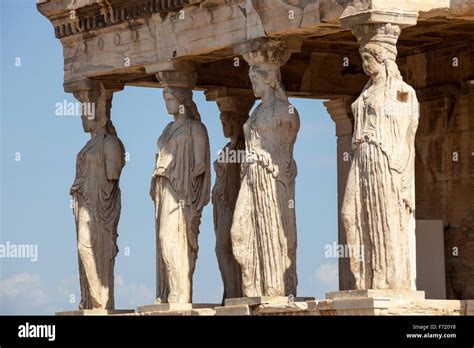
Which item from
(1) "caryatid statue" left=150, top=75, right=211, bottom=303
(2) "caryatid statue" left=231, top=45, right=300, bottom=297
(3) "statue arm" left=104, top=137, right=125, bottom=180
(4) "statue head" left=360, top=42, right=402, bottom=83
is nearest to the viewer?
(4) "statue head" left=360, top=42, right=402, bottom=83

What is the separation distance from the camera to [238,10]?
28.9 metres

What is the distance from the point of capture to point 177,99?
30.5 m

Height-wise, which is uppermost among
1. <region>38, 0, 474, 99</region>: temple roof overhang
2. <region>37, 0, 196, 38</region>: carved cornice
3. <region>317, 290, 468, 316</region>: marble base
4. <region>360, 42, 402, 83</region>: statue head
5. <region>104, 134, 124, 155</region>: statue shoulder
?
<region>37, 0, 196, 38</region>: carved cornice

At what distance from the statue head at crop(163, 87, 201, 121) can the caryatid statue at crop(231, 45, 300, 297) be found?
224 centimetres

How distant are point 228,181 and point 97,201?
6.64 feet

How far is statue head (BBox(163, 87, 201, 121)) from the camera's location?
30.5 m

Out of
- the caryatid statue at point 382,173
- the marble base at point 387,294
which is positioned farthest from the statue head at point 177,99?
the marble base at point 387,294

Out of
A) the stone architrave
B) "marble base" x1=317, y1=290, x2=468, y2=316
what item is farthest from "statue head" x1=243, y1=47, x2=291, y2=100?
the stone architrave

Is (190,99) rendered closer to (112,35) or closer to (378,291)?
(112,35)

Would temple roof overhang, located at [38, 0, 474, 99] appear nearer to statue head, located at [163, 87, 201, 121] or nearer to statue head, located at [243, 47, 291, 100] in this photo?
statue head, located at [243, 47, 291, 100]

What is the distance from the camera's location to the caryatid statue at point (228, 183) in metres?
32.2
